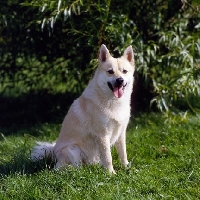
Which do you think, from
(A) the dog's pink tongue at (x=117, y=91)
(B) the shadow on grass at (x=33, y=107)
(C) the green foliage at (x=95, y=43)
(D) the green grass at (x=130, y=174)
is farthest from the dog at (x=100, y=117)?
(B) the shadow on grass at (x=33, y=107)

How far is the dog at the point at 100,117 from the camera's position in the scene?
4695mm

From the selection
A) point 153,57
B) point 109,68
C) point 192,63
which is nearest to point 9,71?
point 153,57

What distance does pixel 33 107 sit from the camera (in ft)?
25.3

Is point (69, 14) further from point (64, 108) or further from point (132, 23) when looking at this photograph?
point (64, 108)

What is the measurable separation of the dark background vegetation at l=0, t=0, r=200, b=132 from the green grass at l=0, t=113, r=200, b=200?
1.01 metres

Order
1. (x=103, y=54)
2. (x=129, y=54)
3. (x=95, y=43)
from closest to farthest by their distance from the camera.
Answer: (x=103, y=54), (x=129, y=54), (x=95, y=43)

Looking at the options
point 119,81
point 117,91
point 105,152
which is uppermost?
point 119,81

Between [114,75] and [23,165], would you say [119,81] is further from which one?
[23,165]

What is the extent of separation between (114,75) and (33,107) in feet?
10.8

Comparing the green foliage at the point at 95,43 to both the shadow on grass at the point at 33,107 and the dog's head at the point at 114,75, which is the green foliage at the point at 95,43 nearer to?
the shadow on grass at the point at 33,107

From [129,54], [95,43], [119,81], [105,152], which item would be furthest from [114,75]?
[95,43]

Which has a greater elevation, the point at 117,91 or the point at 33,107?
the point at 117,91

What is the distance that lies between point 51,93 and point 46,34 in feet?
3.16

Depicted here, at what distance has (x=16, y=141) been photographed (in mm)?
6184
